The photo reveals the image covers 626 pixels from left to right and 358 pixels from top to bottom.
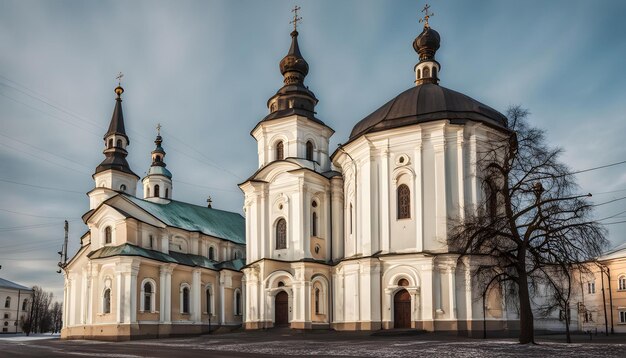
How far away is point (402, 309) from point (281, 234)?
11.0 m

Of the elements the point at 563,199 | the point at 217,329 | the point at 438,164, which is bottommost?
the point at 217,329

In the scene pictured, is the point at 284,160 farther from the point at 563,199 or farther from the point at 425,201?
the point at 563,199

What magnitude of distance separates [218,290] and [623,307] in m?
34.9

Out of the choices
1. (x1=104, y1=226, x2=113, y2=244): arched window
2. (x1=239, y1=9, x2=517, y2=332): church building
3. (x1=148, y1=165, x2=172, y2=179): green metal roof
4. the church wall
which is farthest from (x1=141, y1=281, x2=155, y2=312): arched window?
(x1=148, y1=165, x2=172, y2=179): green metal roof

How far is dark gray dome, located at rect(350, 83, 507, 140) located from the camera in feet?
119

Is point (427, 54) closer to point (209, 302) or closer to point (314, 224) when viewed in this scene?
point (314, 224)

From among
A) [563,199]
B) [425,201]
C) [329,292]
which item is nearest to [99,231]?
[329,292]

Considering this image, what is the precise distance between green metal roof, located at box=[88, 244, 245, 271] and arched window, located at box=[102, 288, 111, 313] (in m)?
2.50

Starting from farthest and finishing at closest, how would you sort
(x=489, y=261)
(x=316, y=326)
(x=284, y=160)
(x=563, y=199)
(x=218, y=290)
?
(x=218, y=290) → (x=284, y=160) → (x=316, y=326) → (x=489, y=261) → (x=563, y=199)

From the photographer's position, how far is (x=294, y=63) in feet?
155

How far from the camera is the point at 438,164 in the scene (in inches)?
1400

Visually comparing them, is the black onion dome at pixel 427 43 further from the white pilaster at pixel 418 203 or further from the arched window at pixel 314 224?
the arched window at pixel 314 224

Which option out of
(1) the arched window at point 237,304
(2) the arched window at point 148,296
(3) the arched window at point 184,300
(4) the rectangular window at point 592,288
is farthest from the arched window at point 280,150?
(4) the rectangular window at point 592,288

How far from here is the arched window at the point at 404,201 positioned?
36.1 m
